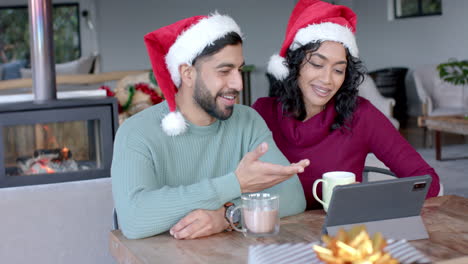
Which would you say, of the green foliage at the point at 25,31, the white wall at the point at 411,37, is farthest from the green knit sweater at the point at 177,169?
the green foliage at the point at 25,31

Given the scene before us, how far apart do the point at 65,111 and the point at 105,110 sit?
20cm

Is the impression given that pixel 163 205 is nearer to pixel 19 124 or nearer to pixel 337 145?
pixel 337 145

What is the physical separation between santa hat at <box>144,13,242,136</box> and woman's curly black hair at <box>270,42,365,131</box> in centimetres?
37

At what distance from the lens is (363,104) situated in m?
2.20

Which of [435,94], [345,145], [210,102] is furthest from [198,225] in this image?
[435,94]

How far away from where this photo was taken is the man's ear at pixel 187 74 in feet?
5.97

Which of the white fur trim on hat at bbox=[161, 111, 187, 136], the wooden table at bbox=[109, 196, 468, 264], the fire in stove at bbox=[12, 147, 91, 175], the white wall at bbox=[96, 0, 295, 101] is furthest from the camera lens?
the white wall at bbox=[96, 0, 295, 101]

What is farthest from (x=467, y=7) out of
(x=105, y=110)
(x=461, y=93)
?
(x=105, y=110)

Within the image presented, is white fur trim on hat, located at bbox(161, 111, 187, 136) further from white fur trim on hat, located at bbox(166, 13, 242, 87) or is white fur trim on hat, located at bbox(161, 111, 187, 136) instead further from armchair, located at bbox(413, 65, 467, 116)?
armchair, located at bbox(413, 65, 467, 116)

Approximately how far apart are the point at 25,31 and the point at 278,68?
826 centimetres

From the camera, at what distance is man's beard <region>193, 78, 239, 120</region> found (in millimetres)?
1736

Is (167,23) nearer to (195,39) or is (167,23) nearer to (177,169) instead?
(195,39)

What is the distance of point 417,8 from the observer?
9023 mm

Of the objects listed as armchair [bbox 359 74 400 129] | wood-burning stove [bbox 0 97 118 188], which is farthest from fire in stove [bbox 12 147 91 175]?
armchair [bbox 359 74 400 129]
